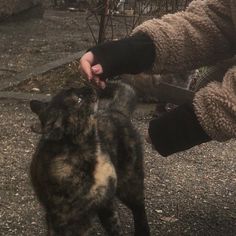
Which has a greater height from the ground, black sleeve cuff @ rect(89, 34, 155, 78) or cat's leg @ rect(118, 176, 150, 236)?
black sleeve cuff @ rect(89, 34, 155, 78)

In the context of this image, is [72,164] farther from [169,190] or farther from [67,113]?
[169,190]

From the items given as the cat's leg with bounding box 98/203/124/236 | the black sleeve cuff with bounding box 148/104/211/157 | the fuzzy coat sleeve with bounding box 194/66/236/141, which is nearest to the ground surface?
the cat's leg with bounding box 98/203/124/236

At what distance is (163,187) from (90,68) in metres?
1.67

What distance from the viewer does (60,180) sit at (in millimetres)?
2840

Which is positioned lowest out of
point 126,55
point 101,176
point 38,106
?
point 101,176

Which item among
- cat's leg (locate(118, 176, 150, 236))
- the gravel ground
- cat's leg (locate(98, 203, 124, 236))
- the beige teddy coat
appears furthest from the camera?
the gravel ground

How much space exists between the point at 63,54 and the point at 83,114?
5.01 meters

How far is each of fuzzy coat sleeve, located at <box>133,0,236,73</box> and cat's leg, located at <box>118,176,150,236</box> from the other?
24.3 inches

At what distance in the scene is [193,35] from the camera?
3148 mm

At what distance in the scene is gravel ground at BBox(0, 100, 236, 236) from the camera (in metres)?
3.72

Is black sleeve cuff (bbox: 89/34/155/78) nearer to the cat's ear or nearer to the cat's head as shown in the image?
the cat's head

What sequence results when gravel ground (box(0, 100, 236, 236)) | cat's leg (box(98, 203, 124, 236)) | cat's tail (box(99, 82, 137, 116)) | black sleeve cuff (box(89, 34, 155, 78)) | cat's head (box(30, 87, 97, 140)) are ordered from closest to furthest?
cat's head (box(30, 87, 97, 140)), black sleeve cuff (box(89, 34, 155, 78)), cat's leg (box(98, 203, 124, 236)), cat's tail (box(99, 82, 137, 116)), gravel ground (box(0, 100, 236, 236))

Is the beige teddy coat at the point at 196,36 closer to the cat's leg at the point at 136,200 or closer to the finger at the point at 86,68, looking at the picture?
the finger at the point at 86,68

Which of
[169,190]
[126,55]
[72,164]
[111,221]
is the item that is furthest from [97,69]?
[169,190]
